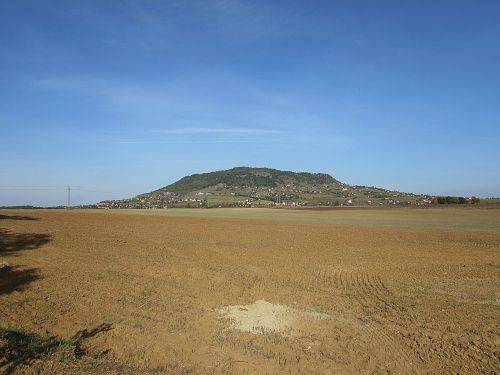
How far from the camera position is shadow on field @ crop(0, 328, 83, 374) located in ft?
21.4

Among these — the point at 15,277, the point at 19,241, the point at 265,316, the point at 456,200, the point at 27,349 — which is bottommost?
the point at 265,316

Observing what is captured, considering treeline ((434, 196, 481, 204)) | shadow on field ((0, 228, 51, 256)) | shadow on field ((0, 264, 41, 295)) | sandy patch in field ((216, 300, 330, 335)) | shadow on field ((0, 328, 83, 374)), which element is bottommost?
sandy patch in field ((216, 300, 330, 335))

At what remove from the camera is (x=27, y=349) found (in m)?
7.06

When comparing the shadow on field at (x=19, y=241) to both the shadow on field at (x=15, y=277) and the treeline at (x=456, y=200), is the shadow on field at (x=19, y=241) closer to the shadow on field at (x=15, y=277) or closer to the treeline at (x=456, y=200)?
the shadow on field at (x=15, y=277)

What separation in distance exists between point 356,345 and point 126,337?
4.80 m

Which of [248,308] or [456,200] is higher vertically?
[456,200]

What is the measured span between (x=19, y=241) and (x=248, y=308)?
53.8ft

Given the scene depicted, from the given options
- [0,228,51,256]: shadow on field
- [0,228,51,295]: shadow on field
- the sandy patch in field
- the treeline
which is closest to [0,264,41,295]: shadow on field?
[0,228,51,295]: shadow on field

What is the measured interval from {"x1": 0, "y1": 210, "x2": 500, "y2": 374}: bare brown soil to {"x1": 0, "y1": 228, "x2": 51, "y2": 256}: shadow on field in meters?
0.18

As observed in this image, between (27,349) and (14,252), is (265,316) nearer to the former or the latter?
(27,349)

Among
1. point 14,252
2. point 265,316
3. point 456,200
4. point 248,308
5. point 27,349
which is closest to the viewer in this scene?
point 27,349

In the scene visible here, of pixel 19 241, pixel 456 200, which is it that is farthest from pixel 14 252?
pixel 456 200

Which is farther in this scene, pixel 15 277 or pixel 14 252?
pixel 14 252

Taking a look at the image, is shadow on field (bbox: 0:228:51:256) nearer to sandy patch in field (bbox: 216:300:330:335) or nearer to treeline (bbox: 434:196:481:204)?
sandy patch in field (bbox: 216:300:330:335)
